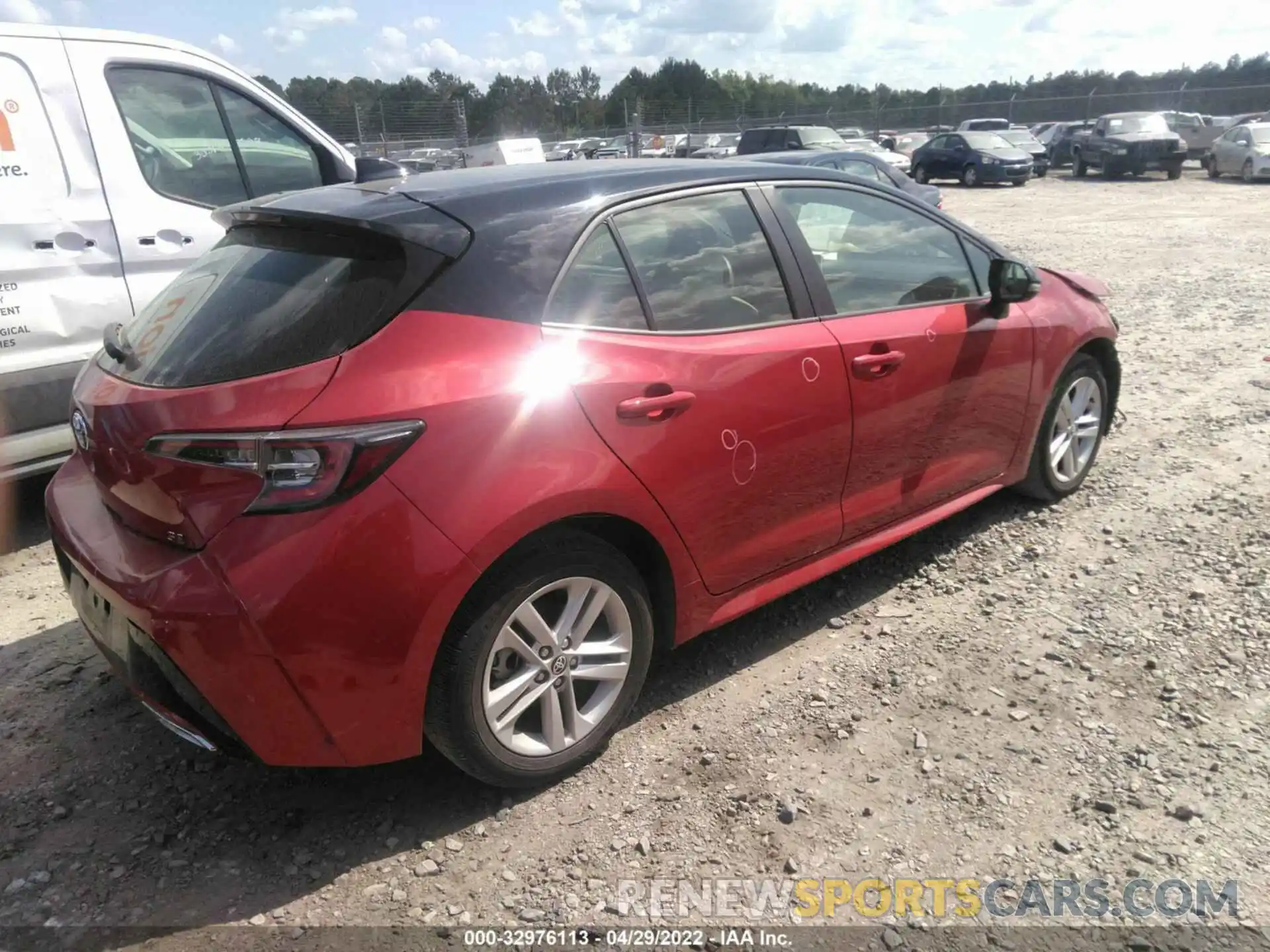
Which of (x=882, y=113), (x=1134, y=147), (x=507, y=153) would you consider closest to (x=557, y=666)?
(x=507, y=153)

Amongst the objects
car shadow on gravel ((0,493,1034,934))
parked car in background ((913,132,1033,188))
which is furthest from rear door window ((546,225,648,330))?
parked car in background ((913,132,1033,188))

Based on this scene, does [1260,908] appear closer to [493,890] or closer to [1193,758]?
[1193,758]

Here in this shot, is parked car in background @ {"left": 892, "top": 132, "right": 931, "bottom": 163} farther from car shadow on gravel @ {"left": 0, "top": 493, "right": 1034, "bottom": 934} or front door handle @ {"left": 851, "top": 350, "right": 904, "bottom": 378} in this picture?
car shadow on gravel @ {"left": 0, "top": 493, "right": 1034, "bottom": 934}

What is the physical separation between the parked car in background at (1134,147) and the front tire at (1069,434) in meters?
26.7

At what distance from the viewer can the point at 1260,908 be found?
→ 229 centimetres

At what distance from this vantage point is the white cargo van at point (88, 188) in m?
4.24

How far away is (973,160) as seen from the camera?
27516 millimetres

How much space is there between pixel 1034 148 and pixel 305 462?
105ft

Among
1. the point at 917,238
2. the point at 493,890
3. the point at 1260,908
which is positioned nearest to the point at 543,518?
the point at 493,890

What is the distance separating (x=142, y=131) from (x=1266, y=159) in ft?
92.0

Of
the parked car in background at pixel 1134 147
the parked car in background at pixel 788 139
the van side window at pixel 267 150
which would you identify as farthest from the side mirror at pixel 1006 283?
the parked car in background at pixel 1134 147

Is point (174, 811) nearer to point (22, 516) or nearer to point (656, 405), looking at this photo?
point (656, 405)

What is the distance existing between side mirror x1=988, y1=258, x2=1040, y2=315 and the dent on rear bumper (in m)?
3.02

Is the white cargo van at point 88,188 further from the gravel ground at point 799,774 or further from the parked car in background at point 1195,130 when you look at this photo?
the parked car in background at point 1195,130
